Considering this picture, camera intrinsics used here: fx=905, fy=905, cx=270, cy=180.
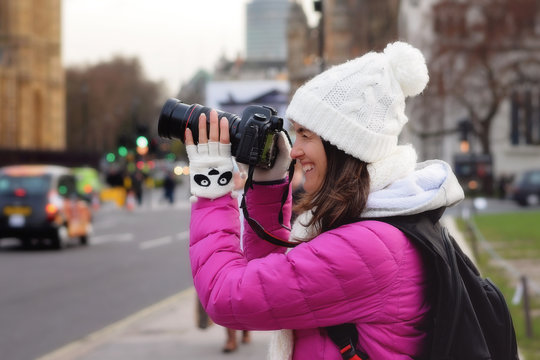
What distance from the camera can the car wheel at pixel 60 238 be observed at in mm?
19250

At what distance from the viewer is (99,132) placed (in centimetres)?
11181

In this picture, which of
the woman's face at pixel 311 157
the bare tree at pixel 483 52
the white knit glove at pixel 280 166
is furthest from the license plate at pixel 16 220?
the bare tree at pixel 483 52

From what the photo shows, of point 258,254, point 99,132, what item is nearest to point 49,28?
point 99,132

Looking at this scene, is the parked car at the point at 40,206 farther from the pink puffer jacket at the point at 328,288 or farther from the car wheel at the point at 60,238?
the pink puffer jacket at the point at 328,288

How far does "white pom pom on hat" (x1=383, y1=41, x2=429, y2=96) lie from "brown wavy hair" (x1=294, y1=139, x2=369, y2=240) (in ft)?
0.83

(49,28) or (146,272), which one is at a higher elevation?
(49,28)

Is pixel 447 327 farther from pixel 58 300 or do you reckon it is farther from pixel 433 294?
pixel 58 300

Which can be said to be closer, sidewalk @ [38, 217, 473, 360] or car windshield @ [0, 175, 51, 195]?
sidewalk @ [38, 217, 473, 360]

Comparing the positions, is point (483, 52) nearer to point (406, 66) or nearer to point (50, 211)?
point (50, 211)

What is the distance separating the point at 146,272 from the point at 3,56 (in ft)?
175

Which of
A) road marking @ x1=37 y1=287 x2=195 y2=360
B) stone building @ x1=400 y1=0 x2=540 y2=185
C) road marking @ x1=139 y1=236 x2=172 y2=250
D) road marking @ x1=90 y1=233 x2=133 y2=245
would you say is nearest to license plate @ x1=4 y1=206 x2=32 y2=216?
road marking @ x1=139 y1=236 x2=172 y2=250

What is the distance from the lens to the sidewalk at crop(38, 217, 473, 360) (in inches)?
309

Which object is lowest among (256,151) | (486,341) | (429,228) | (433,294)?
(486,341)

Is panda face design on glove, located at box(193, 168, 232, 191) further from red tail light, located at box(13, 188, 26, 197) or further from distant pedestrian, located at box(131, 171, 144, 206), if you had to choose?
distant pedestrian, located at box(131, 171, 144, 206)
